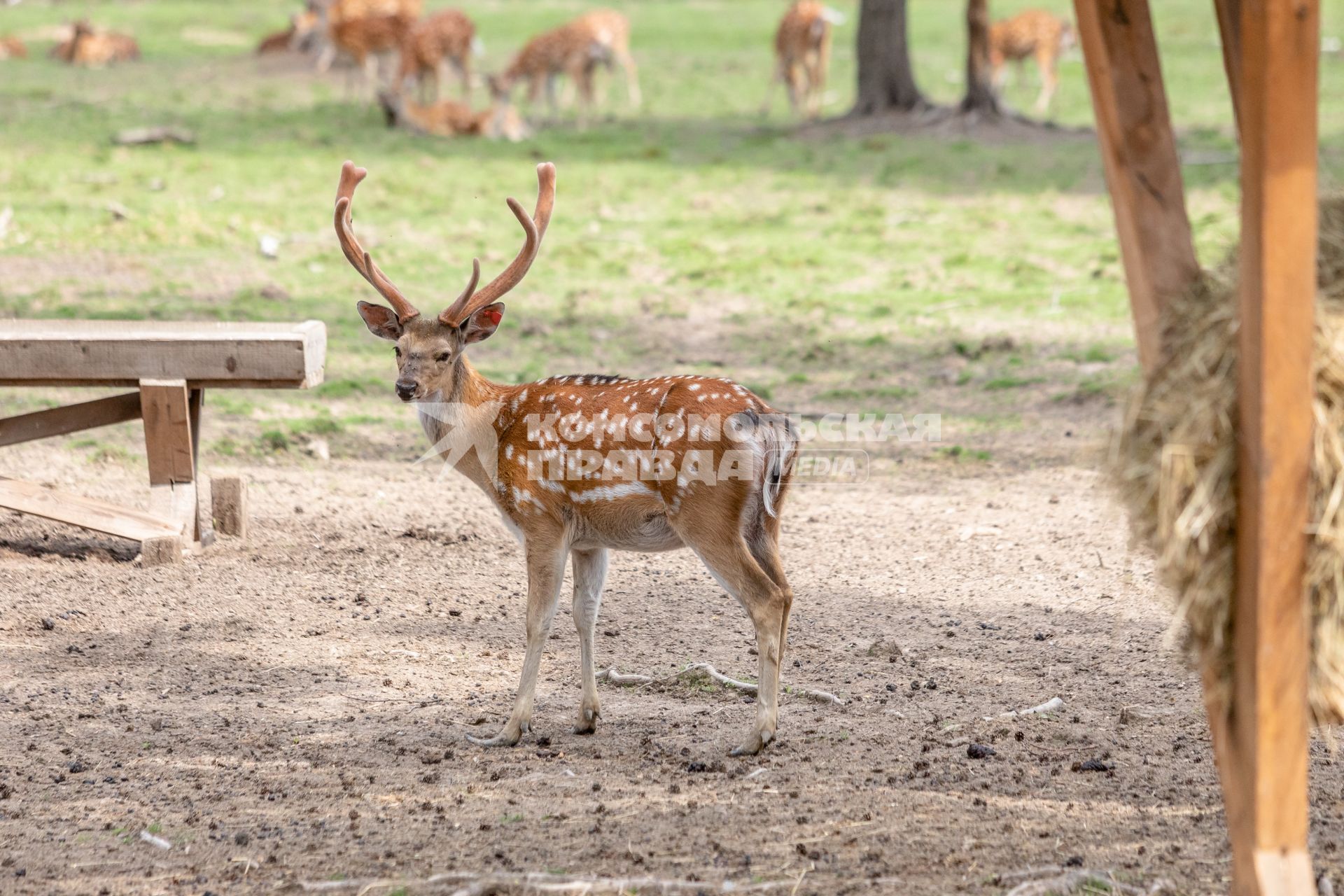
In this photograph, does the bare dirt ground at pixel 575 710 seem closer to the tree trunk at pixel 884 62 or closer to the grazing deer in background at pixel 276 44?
the tree trunk at pixel 884 62

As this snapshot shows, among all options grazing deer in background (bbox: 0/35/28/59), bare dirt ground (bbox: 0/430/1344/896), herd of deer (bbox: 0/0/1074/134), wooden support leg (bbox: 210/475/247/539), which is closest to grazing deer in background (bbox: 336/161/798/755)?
bare dirt ground (bbox: 0/430/1344/896)

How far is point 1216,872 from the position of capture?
3.49 m

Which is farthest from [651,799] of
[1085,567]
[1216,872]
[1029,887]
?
[1085,567]

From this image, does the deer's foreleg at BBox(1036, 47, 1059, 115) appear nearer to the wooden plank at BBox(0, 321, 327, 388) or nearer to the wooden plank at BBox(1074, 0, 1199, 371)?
the wooden plank at BBox(0, 321, 327, 388)

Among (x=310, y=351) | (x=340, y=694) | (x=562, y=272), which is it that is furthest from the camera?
(x=562, y=272)

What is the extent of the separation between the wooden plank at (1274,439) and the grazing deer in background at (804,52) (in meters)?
16.6

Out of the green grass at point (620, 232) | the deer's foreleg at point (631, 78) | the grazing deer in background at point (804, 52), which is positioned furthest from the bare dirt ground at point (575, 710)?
the deer's foreleg at point (631, 78)

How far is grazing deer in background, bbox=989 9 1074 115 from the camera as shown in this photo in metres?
20.6

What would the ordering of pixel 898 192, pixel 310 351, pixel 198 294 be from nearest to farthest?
pixel 310 351, pixel 198 294, pixel 898 192

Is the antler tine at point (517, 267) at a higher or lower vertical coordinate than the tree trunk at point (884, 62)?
lower

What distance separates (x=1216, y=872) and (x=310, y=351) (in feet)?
13.8

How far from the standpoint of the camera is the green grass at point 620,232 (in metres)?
9.81

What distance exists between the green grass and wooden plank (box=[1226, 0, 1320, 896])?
13.6 ft

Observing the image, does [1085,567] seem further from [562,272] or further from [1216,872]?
[562,272]
